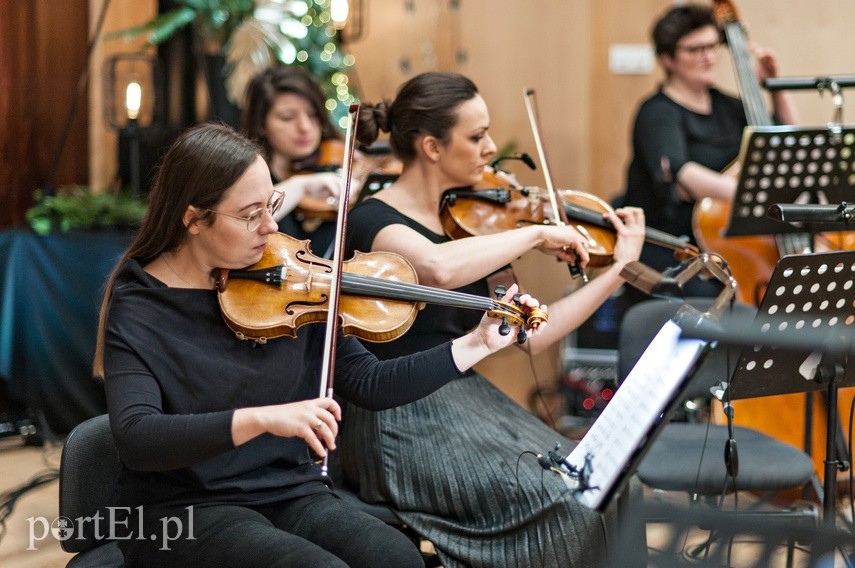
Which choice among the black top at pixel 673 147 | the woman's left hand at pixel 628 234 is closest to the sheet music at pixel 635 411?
the woman's left hand at pixel 628 234

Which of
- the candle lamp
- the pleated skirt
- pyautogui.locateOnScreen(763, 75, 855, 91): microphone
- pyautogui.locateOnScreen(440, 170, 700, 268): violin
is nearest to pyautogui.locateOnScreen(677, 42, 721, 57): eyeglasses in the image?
pyautogui.locateOnScreen(763, 75, 855, 91): microphone

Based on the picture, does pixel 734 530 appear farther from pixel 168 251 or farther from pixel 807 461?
pixel 807 461

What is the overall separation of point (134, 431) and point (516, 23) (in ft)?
12.6

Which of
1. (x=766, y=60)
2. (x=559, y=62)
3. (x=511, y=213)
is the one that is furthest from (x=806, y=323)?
(x=559, y=62)

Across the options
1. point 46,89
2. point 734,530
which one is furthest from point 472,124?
point 46,89

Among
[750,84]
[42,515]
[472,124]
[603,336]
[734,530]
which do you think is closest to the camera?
[734,530]

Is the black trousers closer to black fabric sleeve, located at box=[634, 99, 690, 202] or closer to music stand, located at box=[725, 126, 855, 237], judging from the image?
music stand, located at box=[725, 126, 855, 237]

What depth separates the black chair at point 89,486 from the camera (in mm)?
1766

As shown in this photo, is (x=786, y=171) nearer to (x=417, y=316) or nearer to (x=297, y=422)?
(x=417, y=316)

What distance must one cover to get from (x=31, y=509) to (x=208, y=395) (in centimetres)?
168

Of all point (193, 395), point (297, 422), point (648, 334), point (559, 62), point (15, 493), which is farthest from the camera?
point (559, 62)

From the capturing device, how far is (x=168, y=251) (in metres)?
1.80

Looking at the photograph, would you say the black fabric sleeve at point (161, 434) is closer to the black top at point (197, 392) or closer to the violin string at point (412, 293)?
the black top at point (197, 392)

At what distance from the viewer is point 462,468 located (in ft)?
6.70
